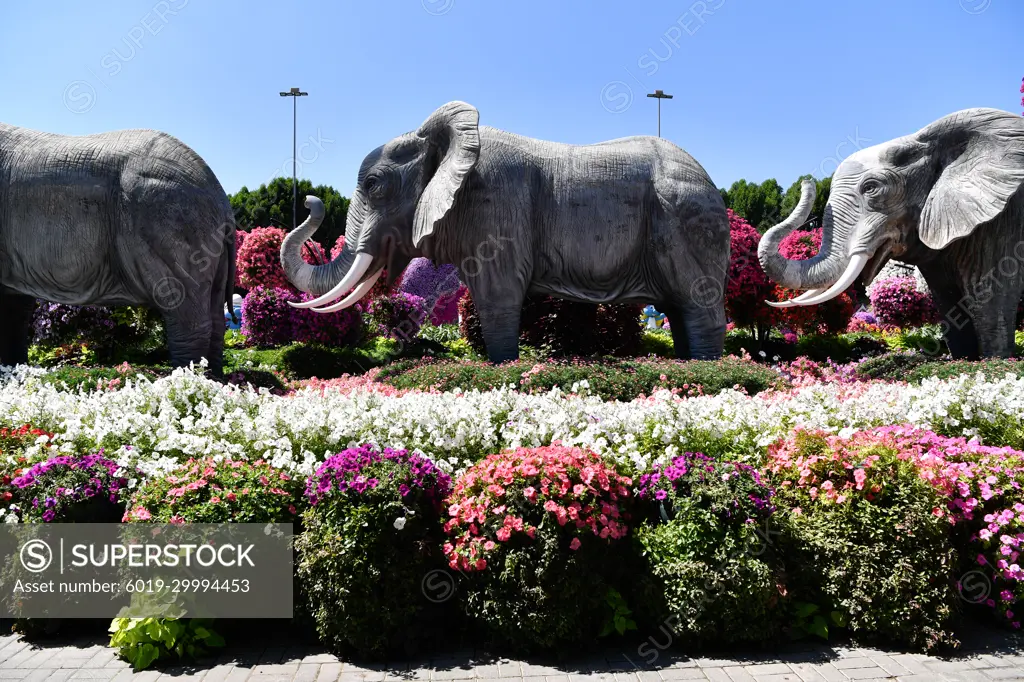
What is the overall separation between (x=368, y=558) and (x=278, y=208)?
3169 cm

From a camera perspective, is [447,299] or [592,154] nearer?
[592,154]

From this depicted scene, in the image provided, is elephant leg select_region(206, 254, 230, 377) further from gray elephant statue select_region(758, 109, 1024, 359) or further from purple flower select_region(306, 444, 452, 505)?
gray elephant statue select_region(758, 109, 1024, 359)

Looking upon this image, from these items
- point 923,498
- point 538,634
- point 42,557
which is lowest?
point 538,634

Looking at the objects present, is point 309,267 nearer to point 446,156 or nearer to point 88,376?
point 446,156

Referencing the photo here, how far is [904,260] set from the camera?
8.73m

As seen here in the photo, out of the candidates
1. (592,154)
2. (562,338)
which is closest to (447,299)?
(562,338)

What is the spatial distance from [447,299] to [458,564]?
766 inches

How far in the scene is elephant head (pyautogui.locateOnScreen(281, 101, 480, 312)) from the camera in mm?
8188

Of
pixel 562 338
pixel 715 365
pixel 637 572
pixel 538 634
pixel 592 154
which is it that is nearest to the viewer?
pixel 538 634

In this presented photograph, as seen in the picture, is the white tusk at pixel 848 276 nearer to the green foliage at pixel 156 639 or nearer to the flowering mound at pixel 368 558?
the flowering mound at pixel 368 558

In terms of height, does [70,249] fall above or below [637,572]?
above

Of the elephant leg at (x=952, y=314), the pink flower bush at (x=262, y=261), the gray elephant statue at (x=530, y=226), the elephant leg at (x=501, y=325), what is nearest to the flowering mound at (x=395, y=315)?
the pink flower bush at (x=262, y=261)

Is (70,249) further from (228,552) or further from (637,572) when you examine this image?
(637,572)

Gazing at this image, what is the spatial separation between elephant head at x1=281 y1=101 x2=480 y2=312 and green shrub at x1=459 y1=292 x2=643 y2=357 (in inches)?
99.2
